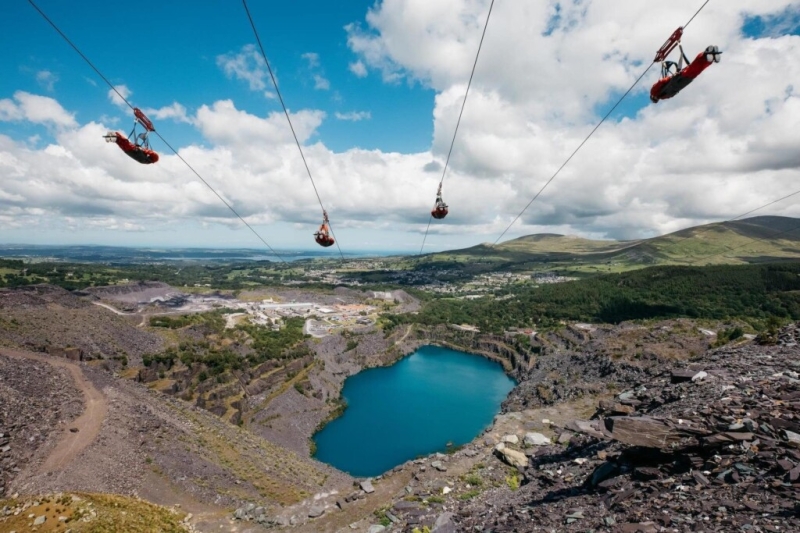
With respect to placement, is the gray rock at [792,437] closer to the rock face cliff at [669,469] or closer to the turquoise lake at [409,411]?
the rock face cliff at [669,469]

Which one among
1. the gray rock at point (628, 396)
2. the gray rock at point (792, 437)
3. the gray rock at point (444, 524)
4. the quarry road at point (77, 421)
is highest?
the gray rock at point (792, 437)

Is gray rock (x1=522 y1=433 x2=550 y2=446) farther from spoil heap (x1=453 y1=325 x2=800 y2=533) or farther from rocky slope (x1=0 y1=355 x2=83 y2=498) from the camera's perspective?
rocky slope (x1=0 y1=355 x2=83 y2=498)

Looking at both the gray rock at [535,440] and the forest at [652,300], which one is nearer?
the gray rock at [535,440]

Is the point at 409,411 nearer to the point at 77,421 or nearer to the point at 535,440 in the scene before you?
the point at 535,440

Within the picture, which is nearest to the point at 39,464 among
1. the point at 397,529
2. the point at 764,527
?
the point at 397,529

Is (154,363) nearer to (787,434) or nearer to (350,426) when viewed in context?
(350,426)

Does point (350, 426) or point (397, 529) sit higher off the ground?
point (397, 529)

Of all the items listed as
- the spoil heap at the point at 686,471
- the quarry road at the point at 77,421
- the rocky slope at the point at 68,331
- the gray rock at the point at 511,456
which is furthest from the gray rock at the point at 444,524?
the rocky slope at the point at 68,331
